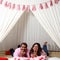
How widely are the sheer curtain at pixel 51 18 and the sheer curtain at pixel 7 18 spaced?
400 millimetres

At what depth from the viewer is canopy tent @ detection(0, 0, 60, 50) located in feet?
10.9

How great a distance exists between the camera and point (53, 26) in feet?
11.0

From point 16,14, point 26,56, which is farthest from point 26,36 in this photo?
point 26,56

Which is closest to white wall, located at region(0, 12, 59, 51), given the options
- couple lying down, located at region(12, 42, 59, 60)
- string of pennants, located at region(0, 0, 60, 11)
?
string of pennants, located at region(0, 0, 60, 11)

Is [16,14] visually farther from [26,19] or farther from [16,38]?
[16,38]

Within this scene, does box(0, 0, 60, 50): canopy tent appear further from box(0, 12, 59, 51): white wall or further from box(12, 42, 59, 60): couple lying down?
box(12, 42, 59, 60): couple lying down

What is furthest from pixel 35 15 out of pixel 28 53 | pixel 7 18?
pixel 28 53

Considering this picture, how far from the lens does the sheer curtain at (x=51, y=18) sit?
3.33m

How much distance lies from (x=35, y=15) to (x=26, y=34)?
0.57 meters

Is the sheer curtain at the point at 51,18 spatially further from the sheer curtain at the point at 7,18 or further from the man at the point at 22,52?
the man at the point at 22,52

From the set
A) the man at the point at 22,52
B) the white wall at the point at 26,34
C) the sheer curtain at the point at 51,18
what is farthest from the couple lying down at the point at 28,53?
the white wall at the point at 26,34

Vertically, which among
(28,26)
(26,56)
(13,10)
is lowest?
(26,56)

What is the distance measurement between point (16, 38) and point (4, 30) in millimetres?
458

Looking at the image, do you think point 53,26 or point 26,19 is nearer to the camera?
point 53,26
